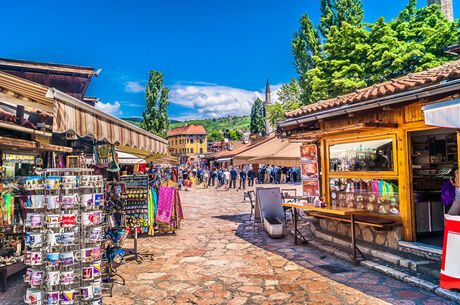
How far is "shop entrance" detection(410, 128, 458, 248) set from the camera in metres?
6.12

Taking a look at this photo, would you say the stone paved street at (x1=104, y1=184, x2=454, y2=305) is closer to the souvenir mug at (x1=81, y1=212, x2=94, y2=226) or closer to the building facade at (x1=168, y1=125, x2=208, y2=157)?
the souvenir mug at (x1=81, y1=212, x2=94, y2=226)

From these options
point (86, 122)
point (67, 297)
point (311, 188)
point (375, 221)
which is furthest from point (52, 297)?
point (311, 188)

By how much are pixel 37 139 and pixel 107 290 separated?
12.2ft

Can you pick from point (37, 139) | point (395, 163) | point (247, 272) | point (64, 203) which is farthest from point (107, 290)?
point (395, 163)

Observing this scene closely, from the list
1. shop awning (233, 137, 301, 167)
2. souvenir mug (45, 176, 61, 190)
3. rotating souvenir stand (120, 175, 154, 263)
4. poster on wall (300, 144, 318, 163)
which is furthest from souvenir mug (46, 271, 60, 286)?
poster on wall (300, 144, 318, 163)

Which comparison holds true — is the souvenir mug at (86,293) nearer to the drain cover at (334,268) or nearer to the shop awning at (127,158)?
the drain cover at (334,268)

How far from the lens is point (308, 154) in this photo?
8.38 m

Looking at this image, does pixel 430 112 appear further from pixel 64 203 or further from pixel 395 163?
pixel 64 203

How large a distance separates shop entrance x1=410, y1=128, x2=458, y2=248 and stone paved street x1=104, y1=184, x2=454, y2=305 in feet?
6.25

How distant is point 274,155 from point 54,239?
6484 millimetres

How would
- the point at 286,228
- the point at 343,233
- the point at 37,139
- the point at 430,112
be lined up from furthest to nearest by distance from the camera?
the point at 286,228, the point at 343,233, the point at 37,139, the point at 430,112

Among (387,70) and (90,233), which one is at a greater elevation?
(387,70)

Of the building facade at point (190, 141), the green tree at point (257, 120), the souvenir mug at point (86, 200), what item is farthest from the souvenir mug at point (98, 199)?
the building facade at point (190, 141)

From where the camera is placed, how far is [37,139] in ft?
20.8
